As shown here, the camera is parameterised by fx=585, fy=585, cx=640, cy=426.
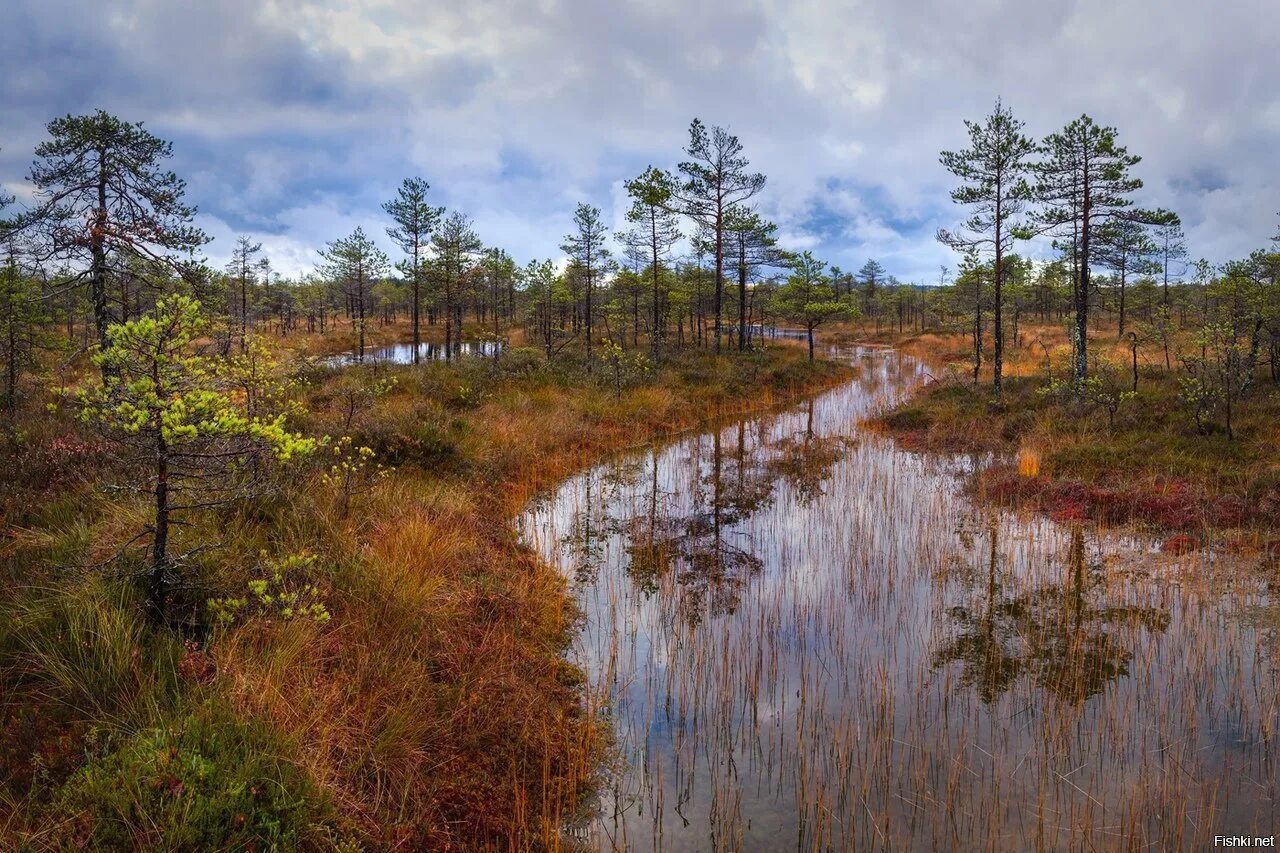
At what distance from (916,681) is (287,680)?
5.63 m

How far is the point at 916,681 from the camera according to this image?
585 centimetres

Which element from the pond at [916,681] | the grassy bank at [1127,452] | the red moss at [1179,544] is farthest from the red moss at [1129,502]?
the pond at [916,681]

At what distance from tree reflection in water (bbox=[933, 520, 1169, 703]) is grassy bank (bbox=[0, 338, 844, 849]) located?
162 inches

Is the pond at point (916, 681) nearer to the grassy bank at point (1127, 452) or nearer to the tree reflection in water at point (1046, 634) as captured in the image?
the tree reflection in water at point (1046, 634)

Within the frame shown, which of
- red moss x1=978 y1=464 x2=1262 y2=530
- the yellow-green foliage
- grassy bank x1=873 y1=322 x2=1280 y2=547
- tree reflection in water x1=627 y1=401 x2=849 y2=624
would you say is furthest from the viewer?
grassy bank x1=873 y1=322 x2=1280 y2=547

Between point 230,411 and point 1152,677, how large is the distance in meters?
8.33

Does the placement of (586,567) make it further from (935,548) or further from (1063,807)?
(1063,807)

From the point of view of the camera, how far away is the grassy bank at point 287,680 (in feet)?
10.6

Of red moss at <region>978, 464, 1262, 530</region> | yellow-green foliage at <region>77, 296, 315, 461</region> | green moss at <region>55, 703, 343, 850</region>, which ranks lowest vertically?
green moss at <region>55, 703, 343, 850</region>

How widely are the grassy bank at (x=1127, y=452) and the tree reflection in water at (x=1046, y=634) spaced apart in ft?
9.87

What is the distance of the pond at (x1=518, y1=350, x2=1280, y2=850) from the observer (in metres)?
4.24

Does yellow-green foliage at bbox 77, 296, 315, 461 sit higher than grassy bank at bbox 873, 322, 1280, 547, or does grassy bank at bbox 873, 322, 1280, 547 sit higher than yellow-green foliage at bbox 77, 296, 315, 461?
yellow-green foliage at bbox 77, 296, 315, 461

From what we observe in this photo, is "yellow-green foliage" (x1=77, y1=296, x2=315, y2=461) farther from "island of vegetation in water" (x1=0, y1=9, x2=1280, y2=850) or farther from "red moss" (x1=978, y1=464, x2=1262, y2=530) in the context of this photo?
"red moss" (x1=978, y1=464, x2=1262, y2=530)

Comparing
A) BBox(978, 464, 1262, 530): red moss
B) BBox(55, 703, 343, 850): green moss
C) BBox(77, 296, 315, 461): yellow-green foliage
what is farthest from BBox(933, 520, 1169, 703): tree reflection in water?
BBox(77, 296, 315, 461): yellow-green foliage
